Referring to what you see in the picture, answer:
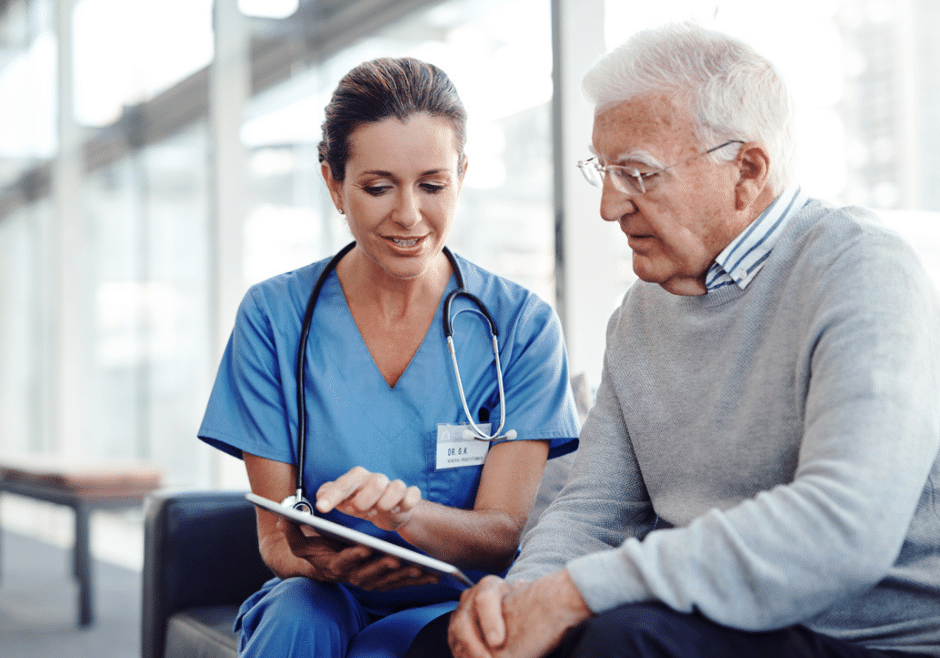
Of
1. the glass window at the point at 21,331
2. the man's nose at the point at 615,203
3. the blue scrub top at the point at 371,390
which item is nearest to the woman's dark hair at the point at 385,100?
the blue scrub top at the point at 371,390

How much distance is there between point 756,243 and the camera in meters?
1.07

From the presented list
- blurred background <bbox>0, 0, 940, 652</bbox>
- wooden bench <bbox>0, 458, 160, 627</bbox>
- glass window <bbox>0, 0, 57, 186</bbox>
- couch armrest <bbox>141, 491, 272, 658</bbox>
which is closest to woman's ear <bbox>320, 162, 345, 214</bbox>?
blurred background <bbox>0, 0, 940, 652</bbox>

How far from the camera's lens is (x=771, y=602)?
788mm

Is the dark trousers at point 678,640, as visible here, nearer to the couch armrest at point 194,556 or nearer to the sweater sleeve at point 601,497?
the sweater sleeve at point 601,497

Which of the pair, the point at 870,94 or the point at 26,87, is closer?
the point at 870,94

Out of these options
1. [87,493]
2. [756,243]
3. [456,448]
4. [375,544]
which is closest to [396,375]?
[456,448]

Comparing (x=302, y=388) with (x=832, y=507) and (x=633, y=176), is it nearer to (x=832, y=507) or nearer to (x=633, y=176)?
(x=633, y=176)

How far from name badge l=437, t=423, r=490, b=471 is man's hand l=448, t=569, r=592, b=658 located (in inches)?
15.2

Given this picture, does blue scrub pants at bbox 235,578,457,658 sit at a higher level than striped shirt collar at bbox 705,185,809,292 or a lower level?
lower

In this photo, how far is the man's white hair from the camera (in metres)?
1.06

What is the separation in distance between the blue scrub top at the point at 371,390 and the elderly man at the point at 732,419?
0.18m

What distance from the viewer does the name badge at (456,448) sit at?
1354mm

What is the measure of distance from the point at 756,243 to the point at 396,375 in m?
0.59

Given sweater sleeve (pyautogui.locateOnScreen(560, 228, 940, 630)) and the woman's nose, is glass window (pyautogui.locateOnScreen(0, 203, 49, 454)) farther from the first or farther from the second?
sweater sleeve (pyautogui.locateOnScreen(560, 228, 940, 630))
